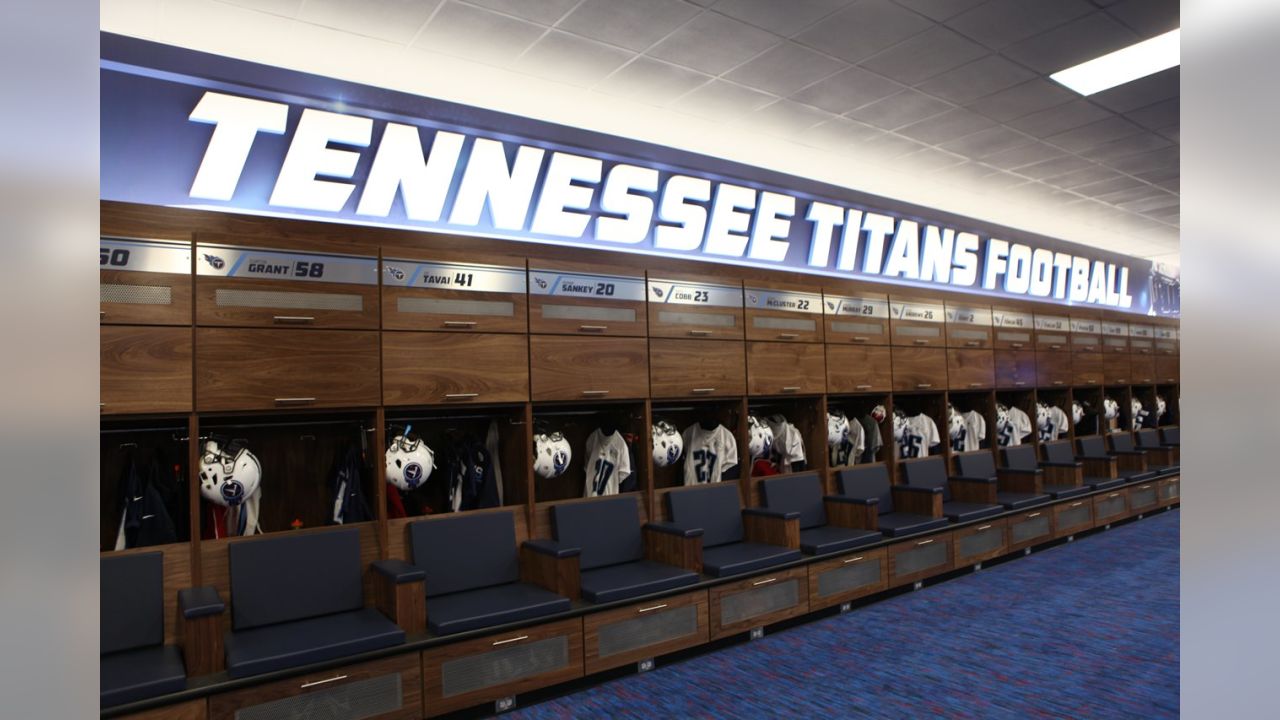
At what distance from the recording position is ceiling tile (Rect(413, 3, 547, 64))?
3.83 metres

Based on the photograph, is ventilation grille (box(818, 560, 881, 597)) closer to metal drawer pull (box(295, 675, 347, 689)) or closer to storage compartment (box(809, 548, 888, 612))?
storage compartment (box(809, 548, 888, 612))

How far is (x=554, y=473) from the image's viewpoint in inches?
170

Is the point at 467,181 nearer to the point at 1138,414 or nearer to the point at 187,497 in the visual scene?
the point at 187,497

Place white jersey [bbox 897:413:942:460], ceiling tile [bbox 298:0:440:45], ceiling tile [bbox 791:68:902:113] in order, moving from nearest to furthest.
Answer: ceiling tile [bbox 298:0:440:45], ceiling tile [bbox 791:68:902:113], white jersey [bbox 897:413:942:460]

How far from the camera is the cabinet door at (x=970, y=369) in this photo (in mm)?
6648

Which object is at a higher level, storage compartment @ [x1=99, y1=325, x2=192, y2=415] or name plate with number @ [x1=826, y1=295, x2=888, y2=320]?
name plate with number @ [x1=826, y1=295, x2=888, y2=320]

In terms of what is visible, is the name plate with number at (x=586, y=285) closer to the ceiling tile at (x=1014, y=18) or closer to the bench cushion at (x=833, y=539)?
the bench cushion at (x=833, y=539)

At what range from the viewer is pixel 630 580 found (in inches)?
156

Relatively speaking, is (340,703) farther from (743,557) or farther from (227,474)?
(743,557)

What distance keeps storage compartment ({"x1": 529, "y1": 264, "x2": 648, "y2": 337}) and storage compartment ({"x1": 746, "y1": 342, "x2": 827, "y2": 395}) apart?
964mm

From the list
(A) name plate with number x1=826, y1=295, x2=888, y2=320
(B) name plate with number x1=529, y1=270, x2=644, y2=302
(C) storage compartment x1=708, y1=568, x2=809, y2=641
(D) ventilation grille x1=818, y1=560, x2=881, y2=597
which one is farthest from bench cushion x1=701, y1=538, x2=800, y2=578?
(A) name plate with number x1=826, y1=295, x2=888, y2=320

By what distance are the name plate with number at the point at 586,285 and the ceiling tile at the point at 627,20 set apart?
129 centimetres

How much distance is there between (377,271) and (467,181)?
3.47ft
